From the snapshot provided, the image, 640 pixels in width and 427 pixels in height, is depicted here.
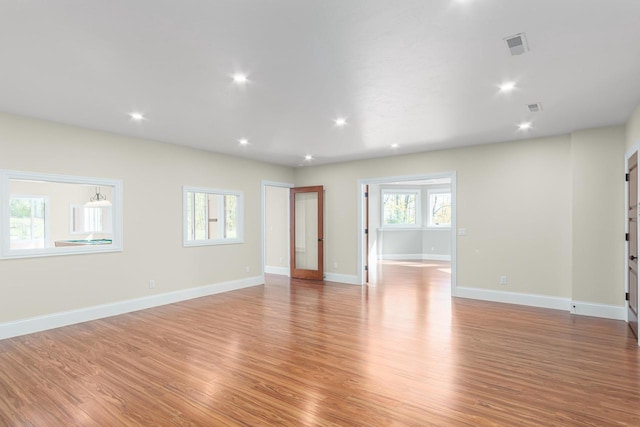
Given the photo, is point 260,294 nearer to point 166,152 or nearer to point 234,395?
point 166,152

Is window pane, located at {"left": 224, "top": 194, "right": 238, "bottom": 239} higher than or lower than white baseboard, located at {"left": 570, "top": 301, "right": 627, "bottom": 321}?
higher

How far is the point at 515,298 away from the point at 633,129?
281cm

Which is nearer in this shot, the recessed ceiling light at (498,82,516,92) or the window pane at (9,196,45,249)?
the recessed ceiling light at (498,82,516,92)

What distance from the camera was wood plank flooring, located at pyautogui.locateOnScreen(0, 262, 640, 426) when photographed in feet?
7.95

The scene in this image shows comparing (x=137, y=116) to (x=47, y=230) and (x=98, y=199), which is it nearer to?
(x=47, y=230)

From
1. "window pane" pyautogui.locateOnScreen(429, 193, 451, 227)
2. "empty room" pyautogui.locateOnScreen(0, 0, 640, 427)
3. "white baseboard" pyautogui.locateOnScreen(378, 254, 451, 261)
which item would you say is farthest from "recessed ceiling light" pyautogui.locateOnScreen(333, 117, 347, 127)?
"window pane" pyautogui.locateOnScreen(429, 193, 451, 227)

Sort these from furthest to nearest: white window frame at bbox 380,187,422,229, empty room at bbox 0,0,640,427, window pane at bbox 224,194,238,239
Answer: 1. white window frame at bbox 380,187,422,229
2. window pane at bbox 224,194,238,239
3. empty room at bbox 0,0,640,427

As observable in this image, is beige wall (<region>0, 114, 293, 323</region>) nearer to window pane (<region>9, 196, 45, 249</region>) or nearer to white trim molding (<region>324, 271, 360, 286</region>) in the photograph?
white trim molding (<region>324, 271, 360, 286</region>)

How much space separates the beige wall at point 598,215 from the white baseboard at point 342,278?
372 centimetres

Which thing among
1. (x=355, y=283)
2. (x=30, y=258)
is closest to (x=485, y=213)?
(x=355, y=283)

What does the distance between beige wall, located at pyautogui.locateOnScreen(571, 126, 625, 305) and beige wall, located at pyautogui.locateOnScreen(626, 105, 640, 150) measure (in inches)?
12.0

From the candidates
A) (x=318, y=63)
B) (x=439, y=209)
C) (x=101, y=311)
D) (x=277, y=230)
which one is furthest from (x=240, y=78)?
(x=439, y=209)

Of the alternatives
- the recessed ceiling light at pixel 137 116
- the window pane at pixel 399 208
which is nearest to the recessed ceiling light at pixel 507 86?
the recessed ceiling light at pixel 137 116

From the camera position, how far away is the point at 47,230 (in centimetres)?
462
